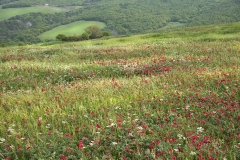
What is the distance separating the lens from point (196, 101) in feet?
21.0

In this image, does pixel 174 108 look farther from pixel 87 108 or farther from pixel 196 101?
pixel 87 108

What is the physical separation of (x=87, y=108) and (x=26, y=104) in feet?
6.89

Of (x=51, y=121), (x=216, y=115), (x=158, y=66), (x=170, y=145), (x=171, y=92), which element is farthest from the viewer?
(x=158, y=66)

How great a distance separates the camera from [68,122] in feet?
18.8

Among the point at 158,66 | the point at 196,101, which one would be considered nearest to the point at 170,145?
the point at 196,101

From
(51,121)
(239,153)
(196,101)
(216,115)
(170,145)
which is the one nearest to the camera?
(239,153)

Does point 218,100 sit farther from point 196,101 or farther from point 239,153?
point 239,153

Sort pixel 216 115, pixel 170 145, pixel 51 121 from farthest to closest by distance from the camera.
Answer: pixel 51 121 < pixel 216 115 < pixel 170 145

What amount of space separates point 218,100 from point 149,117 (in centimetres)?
201

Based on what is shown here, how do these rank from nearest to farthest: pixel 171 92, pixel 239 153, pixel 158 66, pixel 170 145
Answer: pixel 239 153
pixel 170 145
pixel 171 92
pixel 158 66

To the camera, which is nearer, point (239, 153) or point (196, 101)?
point (239, 153)

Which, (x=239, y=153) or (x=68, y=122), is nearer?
(x=239, y=153)

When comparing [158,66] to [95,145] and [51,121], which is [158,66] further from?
[95,145]

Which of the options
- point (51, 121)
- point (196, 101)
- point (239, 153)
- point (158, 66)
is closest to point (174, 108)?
point (196, 101)
